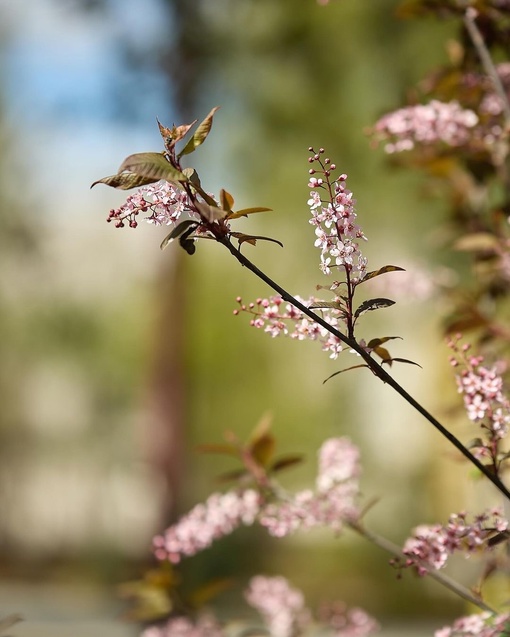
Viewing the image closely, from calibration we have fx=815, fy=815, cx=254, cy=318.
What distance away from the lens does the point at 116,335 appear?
9273mm

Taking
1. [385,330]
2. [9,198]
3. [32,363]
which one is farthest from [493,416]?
[32,363]

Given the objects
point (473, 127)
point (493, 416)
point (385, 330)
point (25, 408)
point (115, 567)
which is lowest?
point (493, 416)

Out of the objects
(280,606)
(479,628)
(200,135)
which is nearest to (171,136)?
(200,135)

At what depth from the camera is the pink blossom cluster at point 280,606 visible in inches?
68.6

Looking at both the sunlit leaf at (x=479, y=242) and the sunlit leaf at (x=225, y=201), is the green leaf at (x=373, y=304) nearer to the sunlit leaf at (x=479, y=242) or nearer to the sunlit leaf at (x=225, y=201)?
the sunlit leaf at (x=225, y=201)

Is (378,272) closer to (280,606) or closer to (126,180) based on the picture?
(126,180)

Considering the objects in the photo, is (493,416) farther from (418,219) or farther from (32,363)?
(32,363)

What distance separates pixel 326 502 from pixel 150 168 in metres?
0.82

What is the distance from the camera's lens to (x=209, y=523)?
55.7 inches

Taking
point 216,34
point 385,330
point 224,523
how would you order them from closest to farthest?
point 224,523
point 216,34
point 385,330

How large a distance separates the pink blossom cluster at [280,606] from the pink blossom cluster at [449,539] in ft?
2.69

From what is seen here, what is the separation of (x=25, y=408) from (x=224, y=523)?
917 cm

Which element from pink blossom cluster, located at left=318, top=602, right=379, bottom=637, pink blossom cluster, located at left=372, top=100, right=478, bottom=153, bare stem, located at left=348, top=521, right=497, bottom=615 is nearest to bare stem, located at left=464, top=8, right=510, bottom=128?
pink blossom cluster, located at left=372, top=100, right=478, bottom=153

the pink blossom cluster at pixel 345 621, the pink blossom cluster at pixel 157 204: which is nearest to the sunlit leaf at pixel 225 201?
the pink blossom cluster at pixel 157 204
